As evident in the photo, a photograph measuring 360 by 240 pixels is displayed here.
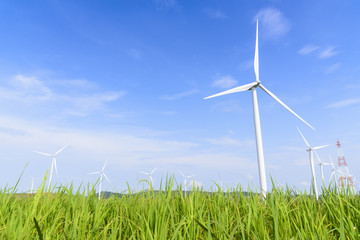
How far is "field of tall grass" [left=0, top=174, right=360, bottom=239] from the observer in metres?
4.24

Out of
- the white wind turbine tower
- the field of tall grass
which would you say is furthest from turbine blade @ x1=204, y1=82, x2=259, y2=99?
the field of tall grass

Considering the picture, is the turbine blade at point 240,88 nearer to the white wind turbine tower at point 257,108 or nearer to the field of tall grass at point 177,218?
the white wind turbine tower at point 257,108

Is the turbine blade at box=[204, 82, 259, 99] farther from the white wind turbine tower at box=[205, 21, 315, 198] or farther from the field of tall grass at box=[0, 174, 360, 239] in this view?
the field of tall grass at box=[0, 174, 360, 239]

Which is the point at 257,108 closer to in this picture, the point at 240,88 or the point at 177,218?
the point at 240,88

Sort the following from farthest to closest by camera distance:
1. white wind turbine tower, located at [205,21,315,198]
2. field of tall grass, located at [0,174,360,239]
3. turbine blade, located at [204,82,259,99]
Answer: turbine blade, located at [204,82,259,99], white wind turbine tower, located at [205,21,315,198], field of tall grass, located at [0,174,360,239]

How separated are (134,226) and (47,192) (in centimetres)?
311

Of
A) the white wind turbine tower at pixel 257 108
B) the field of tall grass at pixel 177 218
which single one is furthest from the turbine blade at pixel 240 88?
the field of tall grass at pixel 177 218

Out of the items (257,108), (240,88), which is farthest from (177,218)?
(240,88)

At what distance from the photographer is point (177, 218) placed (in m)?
5.35

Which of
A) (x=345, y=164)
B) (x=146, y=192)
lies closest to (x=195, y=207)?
(x=146, y=192)

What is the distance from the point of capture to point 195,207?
5559 millimetres

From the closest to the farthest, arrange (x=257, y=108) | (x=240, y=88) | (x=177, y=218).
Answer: (x=177, y=218) → (x=257, y=108) → (x=240, y=88)

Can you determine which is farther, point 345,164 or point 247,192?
point 345,164

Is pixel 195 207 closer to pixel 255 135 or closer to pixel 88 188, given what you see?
pixel 88 188
